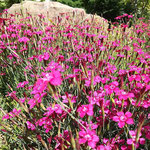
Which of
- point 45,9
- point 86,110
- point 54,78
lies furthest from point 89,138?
point 45,9

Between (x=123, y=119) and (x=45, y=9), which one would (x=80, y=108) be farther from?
(x=45, y=9)

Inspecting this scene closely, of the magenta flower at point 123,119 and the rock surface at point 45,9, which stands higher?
the rock surface at point 45,9

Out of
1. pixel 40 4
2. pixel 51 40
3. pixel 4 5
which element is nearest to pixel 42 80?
pixel 51 40

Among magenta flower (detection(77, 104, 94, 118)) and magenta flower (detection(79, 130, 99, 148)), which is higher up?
magenta flower (detection(77, 104, 94, 118))

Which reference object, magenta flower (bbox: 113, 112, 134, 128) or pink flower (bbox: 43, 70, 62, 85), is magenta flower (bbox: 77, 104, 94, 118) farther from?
pink flower (bbox: 43, 70, 62, 85)

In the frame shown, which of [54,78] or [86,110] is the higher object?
[54,78]

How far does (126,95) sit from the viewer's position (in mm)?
1209

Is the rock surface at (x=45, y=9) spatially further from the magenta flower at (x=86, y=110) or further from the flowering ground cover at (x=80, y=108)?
the magenta flower at (x=86, y=110)

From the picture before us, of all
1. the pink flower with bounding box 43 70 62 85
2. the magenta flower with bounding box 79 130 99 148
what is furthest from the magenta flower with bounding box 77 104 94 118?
the pink flower with bounding box 43 70 62 85

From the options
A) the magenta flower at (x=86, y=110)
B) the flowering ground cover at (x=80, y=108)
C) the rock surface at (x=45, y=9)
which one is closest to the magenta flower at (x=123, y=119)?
the flowering ground cover at (x=80, y=108)

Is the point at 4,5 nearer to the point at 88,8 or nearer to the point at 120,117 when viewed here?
the point at 88,8

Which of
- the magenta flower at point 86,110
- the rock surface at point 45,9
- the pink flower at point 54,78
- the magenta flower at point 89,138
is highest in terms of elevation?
the rock surface at point 45,9

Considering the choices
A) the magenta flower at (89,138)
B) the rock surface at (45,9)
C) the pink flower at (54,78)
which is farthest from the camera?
the rock surface at (45,9)

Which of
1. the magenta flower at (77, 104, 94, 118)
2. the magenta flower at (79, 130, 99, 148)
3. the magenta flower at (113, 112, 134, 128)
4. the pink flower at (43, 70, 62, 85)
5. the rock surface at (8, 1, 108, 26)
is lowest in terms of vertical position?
the magenta flower at (79, 130, 99, 148)
